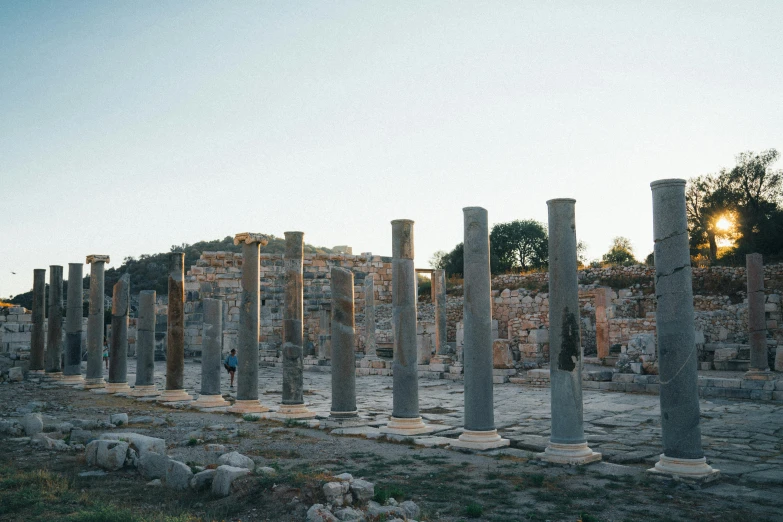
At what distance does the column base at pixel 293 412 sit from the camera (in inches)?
503

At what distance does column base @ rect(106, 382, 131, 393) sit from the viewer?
729 inches

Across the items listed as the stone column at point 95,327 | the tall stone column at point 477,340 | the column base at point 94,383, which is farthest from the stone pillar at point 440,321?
the tall stone column at point 477,340

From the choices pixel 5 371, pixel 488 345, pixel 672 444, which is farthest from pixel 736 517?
pixel 5 371

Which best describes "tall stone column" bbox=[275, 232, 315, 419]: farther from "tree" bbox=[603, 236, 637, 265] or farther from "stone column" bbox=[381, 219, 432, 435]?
"tree" bbox=[603, 236, 637, 265]

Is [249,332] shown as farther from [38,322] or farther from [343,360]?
[38,322]

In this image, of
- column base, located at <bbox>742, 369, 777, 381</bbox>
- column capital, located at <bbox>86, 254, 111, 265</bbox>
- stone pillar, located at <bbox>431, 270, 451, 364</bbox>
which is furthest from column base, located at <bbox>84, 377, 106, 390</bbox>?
column base, located at <bbox>742, 369, 777, 381</bbox>

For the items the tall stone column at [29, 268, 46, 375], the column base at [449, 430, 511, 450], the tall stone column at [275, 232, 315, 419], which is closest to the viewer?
the column base at [449, 430, 511, 450]

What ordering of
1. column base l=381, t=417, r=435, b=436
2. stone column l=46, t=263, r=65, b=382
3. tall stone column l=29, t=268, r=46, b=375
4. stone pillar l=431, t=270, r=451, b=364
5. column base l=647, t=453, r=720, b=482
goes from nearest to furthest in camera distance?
column base l=647, t=453, r=720, b=482
column base l=381, t=417, r=435, b=436
stone column l=46, t=263, r=65, b=382
tall stone column l=29, t=268, r=46, b=375
stone pillar l=431, t=270, r=451, b=364

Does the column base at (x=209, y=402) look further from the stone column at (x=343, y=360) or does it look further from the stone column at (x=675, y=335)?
the stone column at (x=675, y=335)

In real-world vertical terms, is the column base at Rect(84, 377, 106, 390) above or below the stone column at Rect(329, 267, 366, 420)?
below

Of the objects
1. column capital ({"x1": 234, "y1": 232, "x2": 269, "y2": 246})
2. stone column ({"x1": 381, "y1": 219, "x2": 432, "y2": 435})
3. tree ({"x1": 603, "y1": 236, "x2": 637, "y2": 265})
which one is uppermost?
tree ({"x1": 603, "y1": 236, "x2": 637, "y2": 265})

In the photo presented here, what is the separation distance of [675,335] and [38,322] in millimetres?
22417

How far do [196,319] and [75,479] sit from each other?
25.0 metres

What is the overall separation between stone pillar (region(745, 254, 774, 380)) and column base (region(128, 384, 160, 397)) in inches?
609
